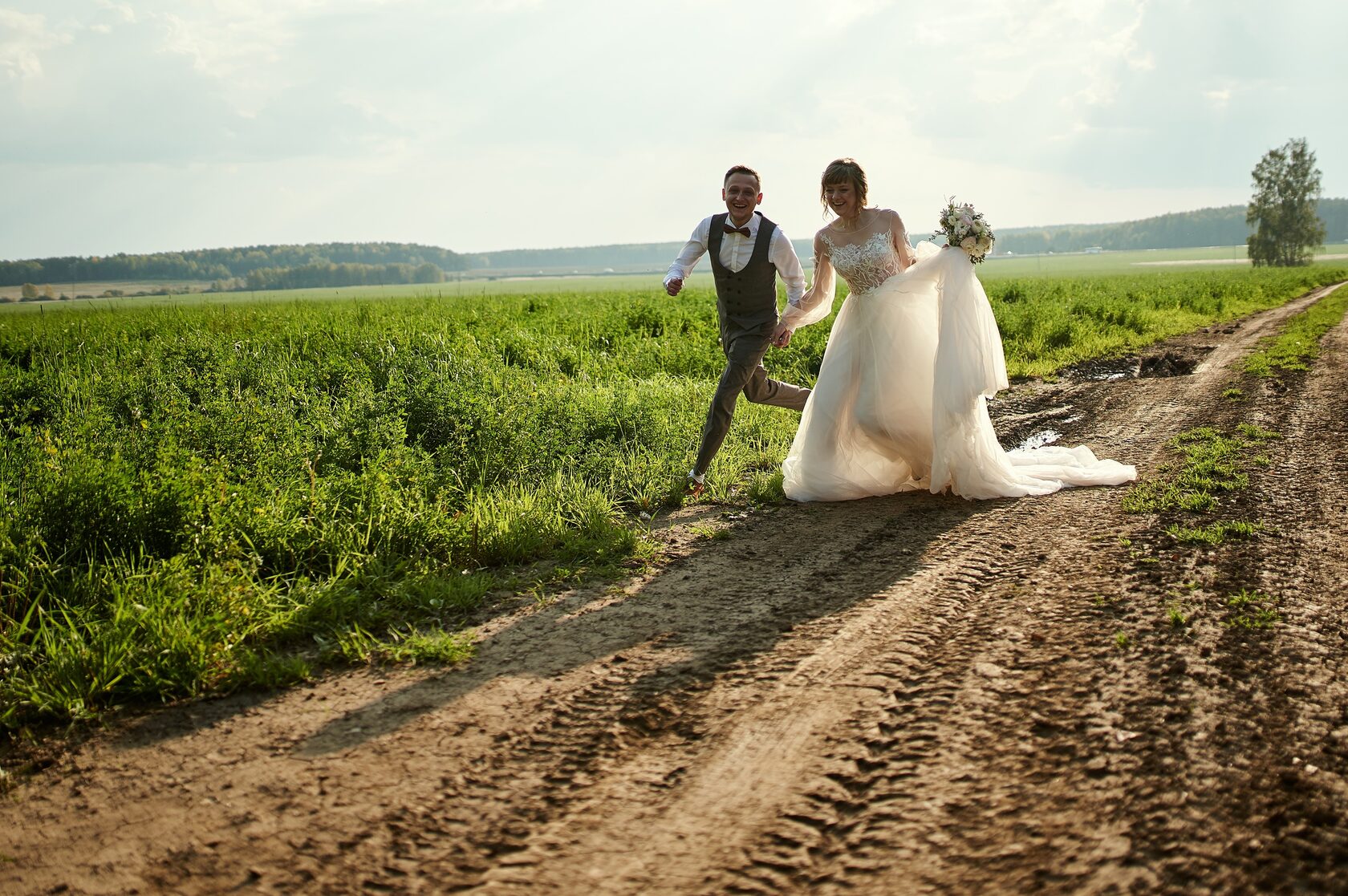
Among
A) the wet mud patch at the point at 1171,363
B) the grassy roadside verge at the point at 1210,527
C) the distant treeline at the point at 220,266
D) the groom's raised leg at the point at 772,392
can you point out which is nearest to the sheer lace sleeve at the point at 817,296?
the groom's raised leg at the point at 772,392

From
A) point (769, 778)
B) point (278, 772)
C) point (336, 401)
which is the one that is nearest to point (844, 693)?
point (769, 778)

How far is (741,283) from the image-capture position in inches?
281

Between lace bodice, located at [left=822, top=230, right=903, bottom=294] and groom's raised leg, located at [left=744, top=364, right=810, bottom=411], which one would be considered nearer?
lace bodice, located at [left=822, top=230, right=903, bottom=294]

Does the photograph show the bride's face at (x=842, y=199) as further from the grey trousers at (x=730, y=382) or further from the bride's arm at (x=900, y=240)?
the grey trousers at (x=730, y=382)

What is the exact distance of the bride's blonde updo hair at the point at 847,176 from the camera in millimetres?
7008

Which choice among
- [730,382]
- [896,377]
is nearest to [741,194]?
[730,382]

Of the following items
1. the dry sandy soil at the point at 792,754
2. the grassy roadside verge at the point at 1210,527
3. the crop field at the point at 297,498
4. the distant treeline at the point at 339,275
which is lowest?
the dry sandy soil at the point at 792,754

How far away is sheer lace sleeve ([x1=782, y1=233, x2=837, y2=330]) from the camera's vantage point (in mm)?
7371

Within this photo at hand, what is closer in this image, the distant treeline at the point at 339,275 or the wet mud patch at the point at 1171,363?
the wet mud patch at the point at 1171,363

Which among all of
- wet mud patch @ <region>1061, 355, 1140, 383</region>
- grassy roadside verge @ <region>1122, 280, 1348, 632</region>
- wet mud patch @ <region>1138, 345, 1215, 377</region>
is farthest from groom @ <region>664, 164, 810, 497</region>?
wet mud patch @ <region>1138, 345, 1215, 377</region>

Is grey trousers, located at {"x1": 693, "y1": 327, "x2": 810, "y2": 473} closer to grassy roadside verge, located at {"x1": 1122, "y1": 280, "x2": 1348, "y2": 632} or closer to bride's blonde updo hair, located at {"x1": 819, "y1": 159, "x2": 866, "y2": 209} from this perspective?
bride's blonde updo hair, located at {"x1": 819, "y1": 159, "x2": 866, "y2": 209}

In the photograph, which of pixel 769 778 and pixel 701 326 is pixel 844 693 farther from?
pixel 701 326

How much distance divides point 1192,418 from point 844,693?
7656 millimetres

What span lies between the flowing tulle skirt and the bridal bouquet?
114mm
